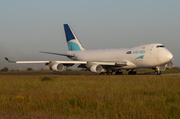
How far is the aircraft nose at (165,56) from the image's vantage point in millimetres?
31188

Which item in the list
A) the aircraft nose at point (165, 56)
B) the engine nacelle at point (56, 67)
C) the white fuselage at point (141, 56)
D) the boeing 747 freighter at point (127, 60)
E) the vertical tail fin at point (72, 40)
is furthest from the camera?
the vertical tail fin at point (72, 40)

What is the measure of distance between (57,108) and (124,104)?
2449 millimetres

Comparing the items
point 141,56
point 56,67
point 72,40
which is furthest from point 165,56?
point 72,40

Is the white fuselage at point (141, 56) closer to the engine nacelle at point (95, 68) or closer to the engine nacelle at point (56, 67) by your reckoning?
the engine nacelle at point (95, 68)

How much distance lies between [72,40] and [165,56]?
2160 centimetres

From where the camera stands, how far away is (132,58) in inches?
1357

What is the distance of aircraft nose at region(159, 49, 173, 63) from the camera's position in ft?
102

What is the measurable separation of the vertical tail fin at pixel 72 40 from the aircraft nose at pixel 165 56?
19.3 metres

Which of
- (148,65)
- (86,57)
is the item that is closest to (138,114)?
(148,65)

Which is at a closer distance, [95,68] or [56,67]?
[56,67]

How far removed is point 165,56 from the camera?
31.2m

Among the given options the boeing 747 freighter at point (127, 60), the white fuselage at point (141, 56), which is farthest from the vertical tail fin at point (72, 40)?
the white fuselage at point (141, 56)

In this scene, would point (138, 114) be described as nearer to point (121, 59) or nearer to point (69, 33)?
point (121, 59)

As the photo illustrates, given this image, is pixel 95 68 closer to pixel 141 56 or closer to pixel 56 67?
pixel 56 67
